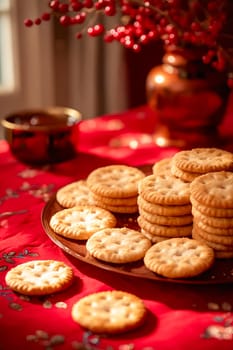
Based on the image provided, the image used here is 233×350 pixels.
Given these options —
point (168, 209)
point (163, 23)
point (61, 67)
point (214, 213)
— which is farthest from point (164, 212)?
point (61, 67)

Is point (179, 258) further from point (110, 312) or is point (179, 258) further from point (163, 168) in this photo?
point (163, 168)

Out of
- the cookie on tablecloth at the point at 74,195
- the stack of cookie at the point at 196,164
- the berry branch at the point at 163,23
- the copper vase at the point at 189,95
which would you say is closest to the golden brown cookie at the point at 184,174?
A: the stack of cookie at the point at 196,164

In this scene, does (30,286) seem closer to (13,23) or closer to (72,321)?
(72,321)

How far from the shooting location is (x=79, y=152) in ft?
5.80

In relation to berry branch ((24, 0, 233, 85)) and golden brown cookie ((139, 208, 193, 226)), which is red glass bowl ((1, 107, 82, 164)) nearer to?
berry branch ((24, 0, 233, 85))

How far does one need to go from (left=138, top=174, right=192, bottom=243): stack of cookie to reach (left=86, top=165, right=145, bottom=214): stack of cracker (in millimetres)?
91

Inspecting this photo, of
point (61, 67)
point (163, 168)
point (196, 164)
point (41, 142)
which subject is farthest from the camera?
point (61, 67)

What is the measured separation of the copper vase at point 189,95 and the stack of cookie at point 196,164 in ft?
1.36

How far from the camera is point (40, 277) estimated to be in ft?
3.44

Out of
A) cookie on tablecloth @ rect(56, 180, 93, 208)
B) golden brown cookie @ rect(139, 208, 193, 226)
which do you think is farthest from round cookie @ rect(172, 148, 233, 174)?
cookie on tablecloth @ rect(56, 180, 93, 208)

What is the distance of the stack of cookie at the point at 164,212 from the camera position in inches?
43.4

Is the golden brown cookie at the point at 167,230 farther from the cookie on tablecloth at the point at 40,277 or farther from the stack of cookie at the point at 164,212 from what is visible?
the cookie on tablecloth at the point at 40,277

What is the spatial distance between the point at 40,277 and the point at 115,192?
267mm

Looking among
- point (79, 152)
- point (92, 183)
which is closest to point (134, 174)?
point (92, 183)
